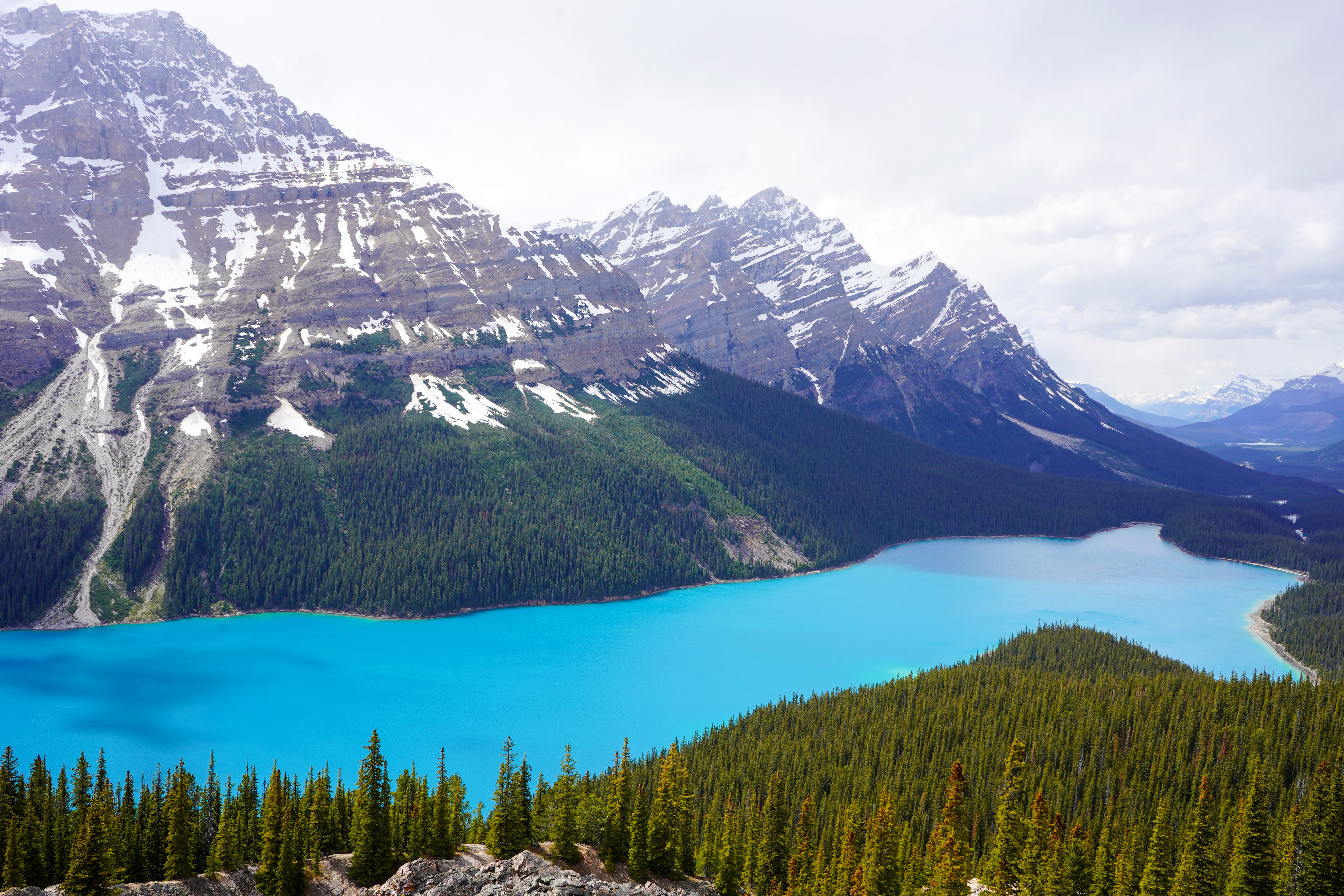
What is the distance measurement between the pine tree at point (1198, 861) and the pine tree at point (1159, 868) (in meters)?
0.50

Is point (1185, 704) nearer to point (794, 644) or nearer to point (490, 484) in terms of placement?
point (794, 644)

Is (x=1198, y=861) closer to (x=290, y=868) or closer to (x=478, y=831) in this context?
(x=478, y=831)

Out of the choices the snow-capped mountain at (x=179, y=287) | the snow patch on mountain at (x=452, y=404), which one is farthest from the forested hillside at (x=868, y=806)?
the snow patch on mountain at (x=452, y=404)

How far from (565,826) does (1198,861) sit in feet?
85.6

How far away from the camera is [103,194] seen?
173 metres

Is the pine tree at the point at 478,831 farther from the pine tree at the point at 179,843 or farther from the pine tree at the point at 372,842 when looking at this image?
the pine tree at the point at 179,843

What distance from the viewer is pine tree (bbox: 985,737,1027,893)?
37.1 meters

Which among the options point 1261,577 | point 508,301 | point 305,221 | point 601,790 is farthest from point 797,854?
point 305,221

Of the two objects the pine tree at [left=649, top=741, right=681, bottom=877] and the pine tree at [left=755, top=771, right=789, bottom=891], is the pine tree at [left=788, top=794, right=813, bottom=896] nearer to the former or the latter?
the pine tree at [left=755, top=771, right=789, bottom=891]

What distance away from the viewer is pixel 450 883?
31.7 m

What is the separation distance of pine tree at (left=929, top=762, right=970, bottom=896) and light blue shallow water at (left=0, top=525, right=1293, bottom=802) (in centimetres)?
3149

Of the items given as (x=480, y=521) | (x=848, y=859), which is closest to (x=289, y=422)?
(x=480, y=521)

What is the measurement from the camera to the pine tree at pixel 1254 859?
34844mm

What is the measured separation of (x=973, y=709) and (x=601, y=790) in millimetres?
31325
